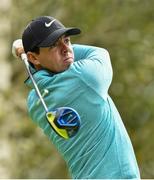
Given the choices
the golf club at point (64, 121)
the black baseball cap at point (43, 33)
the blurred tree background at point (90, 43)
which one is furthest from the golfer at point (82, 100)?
the blurred tree background at point (90, 43)

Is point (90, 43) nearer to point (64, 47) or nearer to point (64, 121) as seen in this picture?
point (64, 47)

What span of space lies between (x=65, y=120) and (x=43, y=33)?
679mm

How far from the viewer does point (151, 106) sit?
15.6 meters

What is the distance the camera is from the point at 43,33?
19.7 feet

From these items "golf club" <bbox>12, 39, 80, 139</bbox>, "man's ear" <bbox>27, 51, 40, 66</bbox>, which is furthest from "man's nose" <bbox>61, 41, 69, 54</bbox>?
"golf club" <bbox>12, 39, 80, 139</bbox>

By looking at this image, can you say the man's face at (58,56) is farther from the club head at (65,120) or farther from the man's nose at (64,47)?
the club head at (65,120)

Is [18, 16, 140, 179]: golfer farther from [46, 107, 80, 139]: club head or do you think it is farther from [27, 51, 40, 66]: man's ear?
[46, 107, 80, 139]: club head

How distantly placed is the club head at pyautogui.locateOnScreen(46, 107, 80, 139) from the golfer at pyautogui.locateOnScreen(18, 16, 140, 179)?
27cm

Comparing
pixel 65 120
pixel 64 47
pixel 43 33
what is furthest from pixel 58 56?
pixel 65 120

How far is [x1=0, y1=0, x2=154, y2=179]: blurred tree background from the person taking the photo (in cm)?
1606

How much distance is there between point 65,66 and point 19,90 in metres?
10.8

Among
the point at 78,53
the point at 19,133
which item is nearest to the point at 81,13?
the point at 19,133

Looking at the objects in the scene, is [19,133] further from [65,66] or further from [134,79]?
[65,66]

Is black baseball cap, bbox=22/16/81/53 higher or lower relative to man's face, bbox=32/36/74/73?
higher
